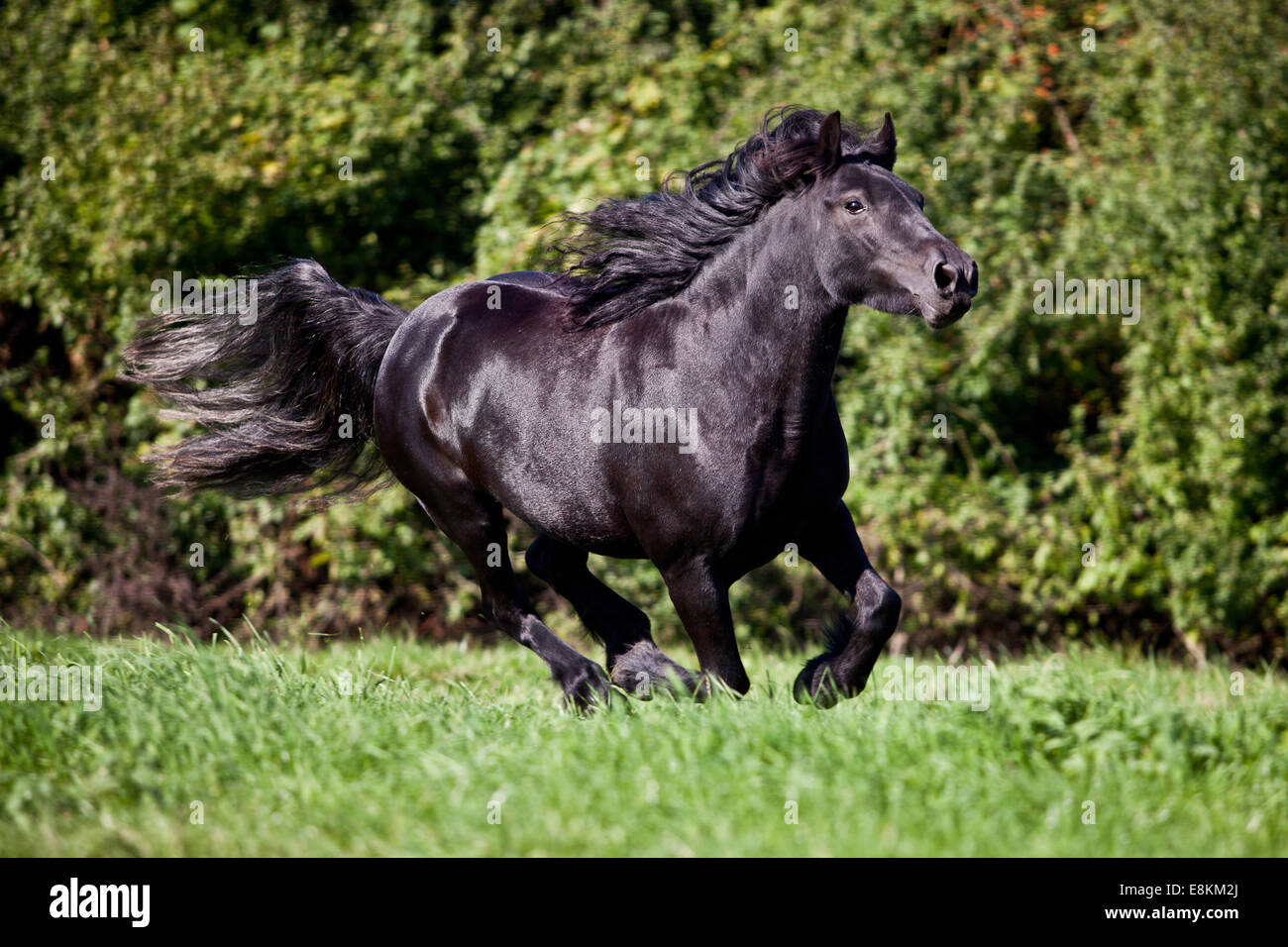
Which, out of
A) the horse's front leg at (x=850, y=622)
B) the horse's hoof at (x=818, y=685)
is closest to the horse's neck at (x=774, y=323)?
the horse's front leg at (x=850, y=622)

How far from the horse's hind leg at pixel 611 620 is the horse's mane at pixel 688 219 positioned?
99 centimetres

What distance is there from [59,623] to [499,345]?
18.1 ft

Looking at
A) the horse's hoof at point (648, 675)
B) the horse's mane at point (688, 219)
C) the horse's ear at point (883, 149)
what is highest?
the horse's ear at point (883, 149)

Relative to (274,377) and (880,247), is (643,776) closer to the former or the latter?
(880,247)

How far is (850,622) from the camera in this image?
13.7 ft

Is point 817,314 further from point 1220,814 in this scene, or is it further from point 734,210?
point 1220,814

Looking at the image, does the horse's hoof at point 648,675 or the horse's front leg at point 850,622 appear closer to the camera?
the horse's front leg at point 850,622

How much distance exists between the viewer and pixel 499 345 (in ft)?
14.8

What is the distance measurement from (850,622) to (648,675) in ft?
2.39

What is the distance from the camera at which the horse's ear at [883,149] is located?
402 cm

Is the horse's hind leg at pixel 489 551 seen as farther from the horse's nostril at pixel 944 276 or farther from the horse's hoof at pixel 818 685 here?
the horse's nostril at pixel 944 276

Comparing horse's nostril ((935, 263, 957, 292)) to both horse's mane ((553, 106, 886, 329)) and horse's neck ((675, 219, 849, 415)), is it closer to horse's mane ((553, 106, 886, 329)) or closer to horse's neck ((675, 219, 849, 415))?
horse's neck ((675, 219, 849, 415))

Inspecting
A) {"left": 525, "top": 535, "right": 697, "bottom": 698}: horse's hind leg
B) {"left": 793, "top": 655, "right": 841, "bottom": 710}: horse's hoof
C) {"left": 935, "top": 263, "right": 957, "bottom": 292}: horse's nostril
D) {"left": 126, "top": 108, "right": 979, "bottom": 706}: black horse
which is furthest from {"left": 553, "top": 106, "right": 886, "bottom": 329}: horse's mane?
{"left": 793, "top": 655, "right": 841, "bottom": 710}: horse's hoof

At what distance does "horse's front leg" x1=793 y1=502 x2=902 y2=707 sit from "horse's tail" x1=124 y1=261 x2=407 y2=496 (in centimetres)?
217
